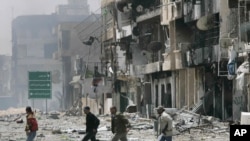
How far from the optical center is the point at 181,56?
153 feet

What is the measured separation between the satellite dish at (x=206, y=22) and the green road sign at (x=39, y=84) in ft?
82.9

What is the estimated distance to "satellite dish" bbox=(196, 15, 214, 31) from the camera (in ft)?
138

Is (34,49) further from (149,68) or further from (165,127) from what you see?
(165,127)

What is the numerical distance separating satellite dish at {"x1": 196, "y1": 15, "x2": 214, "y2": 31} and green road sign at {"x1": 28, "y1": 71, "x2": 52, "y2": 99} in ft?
82.9

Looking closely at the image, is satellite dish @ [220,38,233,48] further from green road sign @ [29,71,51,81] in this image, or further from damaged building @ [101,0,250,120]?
green road sign @ [29,71,51,81]

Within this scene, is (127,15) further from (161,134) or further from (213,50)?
(161,134)

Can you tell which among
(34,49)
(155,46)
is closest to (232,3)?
(155,46)

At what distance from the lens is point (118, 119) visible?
781 inches

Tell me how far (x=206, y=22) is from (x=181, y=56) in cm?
503

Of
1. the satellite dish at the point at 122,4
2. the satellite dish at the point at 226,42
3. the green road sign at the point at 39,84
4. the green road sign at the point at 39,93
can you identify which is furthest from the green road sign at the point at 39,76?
the satellite dish at the point at 226,42

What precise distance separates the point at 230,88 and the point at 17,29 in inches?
5378

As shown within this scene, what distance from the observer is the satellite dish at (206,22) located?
42000 mm

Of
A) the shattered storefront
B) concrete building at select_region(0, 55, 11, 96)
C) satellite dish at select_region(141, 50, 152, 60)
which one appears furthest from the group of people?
concrete building at select_region(0, 55, 11, 96)

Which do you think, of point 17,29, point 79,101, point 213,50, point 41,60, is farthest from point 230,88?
point 17,29
